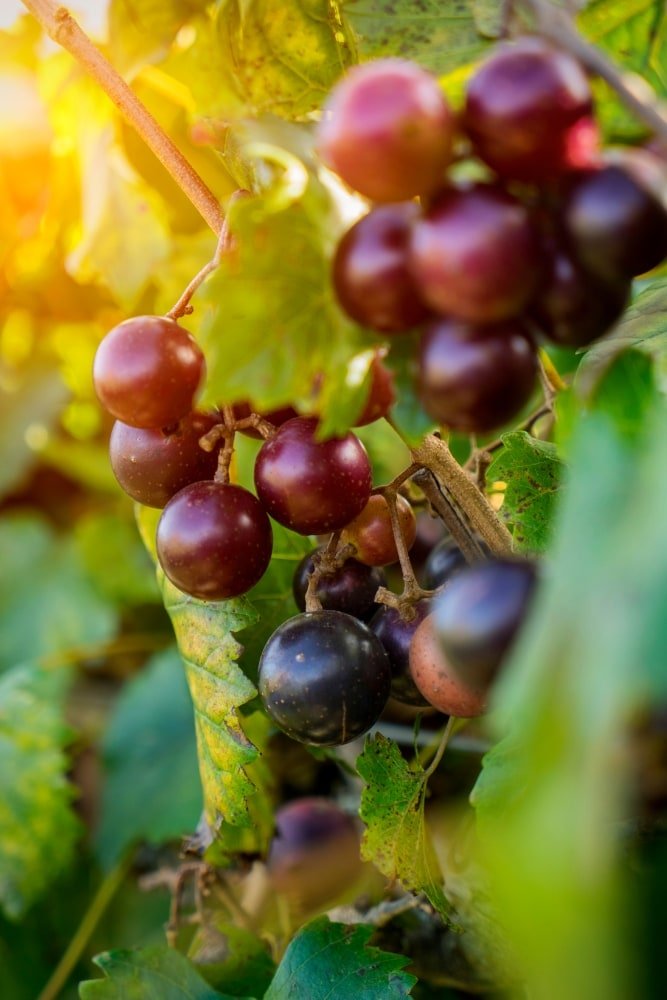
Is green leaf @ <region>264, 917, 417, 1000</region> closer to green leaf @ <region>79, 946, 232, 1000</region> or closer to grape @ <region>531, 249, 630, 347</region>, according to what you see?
green leaf @ <region>79, 946, 232, 1000</region>

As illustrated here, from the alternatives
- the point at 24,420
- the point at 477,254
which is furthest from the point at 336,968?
the point at 24,420

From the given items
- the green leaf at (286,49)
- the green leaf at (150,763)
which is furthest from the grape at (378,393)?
the green leaf at (150,763)

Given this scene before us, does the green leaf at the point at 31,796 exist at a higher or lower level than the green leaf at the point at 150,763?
higher

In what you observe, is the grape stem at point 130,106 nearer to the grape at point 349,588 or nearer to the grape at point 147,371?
the grape at point 147,371

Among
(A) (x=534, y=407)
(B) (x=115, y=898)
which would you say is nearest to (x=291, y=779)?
(B) (x=115, y=898)

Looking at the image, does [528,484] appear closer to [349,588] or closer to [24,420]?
[349,588]

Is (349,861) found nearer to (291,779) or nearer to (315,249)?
(291,779)
